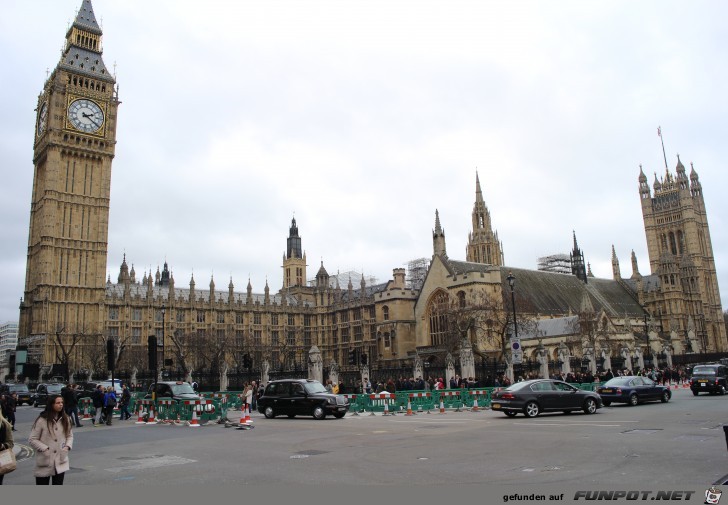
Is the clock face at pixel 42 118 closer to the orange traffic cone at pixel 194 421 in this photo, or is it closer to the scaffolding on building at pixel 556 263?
the orange traffic cone at pixel 194 421

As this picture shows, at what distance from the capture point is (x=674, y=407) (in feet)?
72.4

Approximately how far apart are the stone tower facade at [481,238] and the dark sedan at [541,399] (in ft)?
265

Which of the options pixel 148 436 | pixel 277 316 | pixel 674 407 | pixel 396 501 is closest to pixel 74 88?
pixel 277 316

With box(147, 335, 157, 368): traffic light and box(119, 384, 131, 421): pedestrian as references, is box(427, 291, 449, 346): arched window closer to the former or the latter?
box(147, 335, 157, 368): traffic light

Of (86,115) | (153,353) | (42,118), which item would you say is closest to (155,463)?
(153,353)

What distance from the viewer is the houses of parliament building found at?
205ft

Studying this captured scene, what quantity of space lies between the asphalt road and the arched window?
42.1 meters

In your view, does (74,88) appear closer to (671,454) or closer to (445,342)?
(445,342)

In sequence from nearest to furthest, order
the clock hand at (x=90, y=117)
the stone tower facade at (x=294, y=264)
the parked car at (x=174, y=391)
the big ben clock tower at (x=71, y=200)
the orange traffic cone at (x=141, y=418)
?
the orange traffic cone at (x=141, y=418), the parked car at (x=174, y=391), the big ben clock tower at (x=71, y=200), the clock hand at (x=90, y=117), the stone tower facade at (x=294, y=264)

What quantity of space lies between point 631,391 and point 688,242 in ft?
339

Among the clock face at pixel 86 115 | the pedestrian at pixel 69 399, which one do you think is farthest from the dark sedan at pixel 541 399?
the clock face at pixel 86 115

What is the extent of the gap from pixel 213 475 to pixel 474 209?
100 meters

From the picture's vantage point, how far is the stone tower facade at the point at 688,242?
9694 cm

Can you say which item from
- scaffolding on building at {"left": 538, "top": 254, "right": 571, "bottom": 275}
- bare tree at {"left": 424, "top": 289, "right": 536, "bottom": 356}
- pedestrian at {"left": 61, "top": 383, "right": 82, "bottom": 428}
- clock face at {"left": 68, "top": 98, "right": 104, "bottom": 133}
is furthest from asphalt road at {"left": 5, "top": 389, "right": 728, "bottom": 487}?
scaffolding on building at {"left": 538, "top": 254, "right": 571, "bottom": 275}
